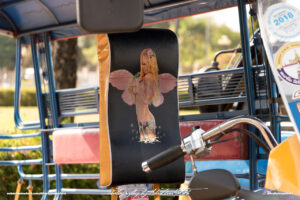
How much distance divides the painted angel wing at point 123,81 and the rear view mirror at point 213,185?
1.52 metres

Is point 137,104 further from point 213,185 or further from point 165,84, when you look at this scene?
point 213,185

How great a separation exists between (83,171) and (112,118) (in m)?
3.51

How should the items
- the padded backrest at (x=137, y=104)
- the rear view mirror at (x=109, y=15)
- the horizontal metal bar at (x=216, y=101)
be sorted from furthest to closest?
the horizontal metal bar at (x=216, y=101) → the padded backrest at (x=137, y=104) → the rear view mirror at (x=109, y=15)

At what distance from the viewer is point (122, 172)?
2586 millimetres

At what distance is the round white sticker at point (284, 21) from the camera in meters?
1.32

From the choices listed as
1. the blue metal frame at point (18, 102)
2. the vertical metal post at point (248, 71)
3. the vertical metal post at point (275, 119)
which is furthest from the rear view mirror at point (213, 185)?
the blue metal frame at point (18, 102)

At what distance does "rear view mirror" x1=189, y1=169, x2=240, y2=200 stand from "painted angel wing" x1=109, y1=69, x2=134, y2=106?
152 centimetres

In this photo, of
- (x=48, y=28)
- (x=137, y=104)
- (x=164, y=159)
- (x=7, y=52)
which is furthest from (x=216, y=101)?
(x=7, y=52)

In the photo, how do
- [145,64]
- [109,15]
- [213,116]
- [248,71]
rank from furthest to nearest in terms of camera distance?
1. [213,116]
2. [248,71]
3. [145,64]
4. [109,15]

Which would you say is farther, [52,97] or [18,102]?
[18,102]

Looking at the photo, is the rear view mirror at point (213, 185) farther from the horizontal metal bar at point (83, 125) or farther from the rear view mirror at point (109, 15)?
the horizontal metal bar at point (83, 125)

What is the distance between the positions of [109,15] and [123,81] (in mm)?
1429

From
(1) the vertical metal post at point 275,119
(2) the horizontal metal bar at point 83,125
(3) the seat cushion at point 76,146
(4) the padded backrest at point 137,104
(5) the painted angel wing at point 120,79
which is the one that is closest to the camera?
(4) the padded backrest at point 137,104

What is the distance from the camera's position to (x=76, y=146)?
412cm
